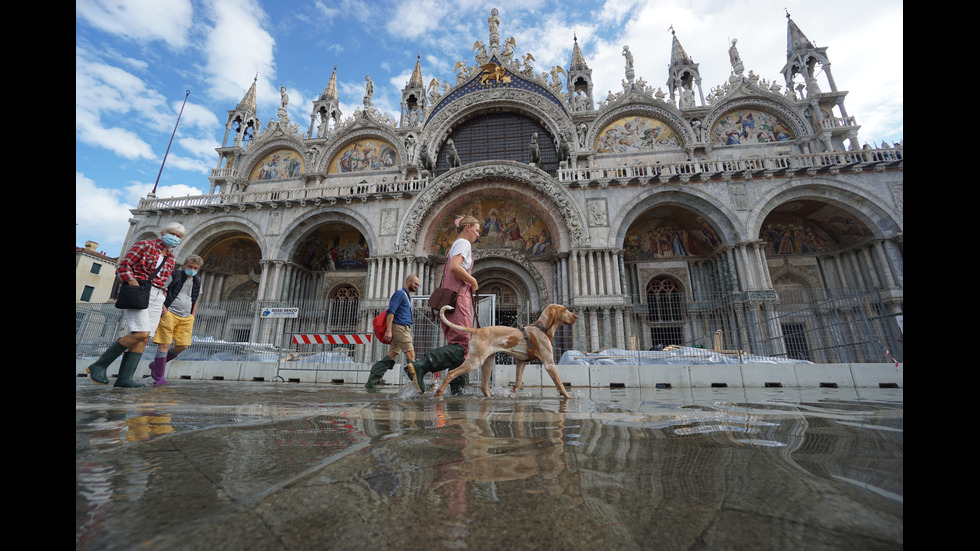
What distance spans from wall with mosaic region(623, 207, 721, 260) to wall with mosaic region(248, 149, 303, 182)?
15.0 metres

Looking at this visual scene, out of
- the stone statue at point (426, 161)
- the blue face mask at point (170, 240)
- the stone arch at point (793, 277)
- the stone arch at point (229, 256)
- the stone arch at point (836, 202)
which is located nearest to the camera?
the blue face mask at point (170, 240)

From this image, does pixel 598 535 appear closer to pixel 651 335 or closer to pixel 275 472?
pixel 275 472

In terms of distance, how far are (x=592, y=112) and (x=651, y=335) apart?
9.40 meters

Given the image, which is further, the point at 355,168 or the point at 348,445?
→ the point at 355,168

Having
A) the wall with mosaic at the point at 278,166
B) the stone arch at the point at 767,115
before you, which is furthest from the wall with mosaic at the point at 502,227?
the wall with mosaic at the point at 278,166

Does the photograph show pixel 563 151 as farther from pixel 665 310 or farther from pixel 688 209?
pixel 665 310

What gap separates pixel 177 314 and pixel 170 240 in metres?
1.02

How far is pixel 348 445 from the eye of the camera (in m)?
1.17

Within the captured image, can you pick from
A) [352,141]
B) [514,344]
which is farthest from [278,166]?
[514,344]

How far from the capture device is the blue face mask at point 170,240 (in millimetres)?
3824

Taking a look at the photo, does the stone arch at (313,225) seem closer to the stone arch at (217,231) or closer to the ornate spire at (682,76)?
the stone arch at (217,231)

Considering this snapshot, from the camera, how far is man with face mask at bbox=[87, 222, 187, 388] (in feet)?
11.6

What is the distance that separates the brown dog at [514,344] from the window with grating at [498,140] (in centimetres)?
1296
